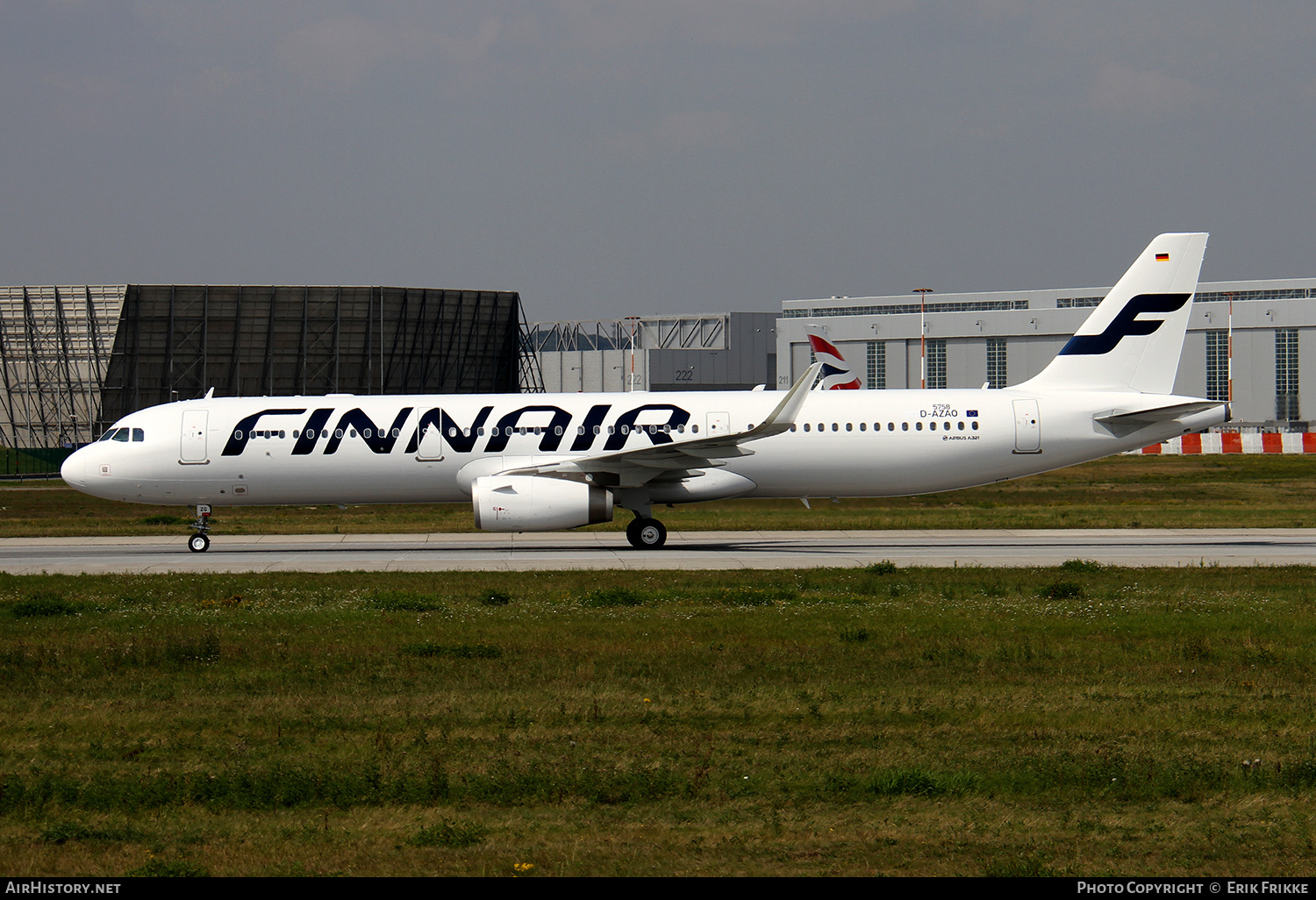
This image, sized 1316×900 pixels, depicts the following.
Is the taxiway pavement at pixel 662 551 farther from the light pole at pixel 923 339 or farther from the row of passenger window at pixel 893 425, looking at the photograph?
the light pole at pixel 923 339

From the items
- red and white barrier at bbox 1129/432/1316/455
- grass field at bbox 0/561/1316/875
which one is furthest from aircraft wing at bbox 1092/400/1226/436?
red and white barrier at bbox 1129/432/1316/455

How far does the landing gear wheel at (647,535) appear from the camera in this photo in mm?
28641

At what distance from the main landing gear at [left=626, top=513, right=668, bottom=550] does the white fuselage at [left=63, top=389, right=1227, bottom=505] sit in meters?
0.75

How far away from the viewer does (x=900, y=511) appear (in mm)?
39031

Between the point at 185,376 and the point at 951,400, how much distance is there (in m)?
63.7

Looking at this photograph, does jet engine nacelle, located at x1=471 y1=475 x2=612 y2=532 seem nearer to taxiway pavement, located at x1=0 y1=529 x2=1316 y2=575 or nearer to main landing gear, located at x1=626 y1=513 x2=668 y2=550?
taxiway pavement, located at x1=0 y1=529 x2=1316 y2=575

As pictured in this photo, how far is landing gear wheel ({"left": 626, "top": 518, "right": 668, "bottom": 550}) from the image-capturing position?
28.6m

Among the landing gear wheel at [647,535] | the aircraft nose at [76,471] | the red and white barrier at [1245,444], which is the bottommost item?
the landing gear wheel at [647,535]

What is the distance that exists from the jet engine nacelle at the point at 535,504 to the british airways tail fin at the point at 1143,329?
11168 mm

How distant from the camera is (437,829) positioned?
25.3 feet

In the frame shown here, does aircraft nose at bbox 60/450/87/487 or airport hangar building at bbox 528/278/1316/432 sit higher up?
airport hangar building at bbox 528/278/1316/432

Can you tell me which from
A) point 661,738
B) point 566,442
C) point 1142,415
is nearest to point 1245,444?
point 1142,415

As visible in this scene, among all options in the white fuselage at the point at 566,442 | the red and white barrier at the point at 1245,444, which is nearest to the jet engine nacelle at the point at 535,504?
the white fuselage at the point at 566,442
